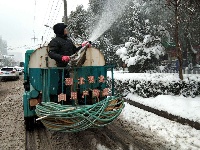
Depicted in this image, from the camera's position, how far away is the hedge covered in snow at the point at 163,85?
9.15 meters

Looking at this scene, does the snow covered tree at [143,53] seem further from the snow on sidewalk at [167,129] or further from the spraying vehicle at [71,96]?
the spraying vehicle at [71,96]

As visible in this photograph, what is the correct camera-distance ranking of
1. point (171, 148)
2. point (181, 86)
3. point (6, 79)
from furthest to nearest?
1. point (6, 79)
2. point (181, 86)
3. point (171, 148)

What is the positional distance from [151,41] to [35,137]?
15.6 meters

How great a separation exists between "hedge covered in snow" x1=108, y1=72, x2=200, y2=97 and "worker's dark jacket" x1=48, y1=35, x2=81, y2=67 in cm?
373

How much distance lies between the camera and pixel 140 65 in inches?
811

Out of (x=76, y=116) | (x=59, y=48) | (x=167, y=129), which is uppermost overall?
(x=59, y=48)

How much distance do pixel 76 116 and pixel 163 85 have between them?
600 cm

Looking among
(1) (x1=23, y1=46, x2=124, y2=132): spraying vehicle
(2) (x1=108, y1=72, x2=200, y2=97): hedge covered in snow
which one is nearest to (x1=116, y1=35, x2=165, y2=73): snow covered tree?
(2) (x1=108, y1=72, x2=200, y2=97): hedge covered in snow

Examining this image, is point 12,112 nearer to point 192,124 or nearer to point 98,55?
point 98,55

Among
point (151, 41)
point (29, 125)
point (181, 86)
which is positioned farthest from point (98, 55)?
point (151, 41)

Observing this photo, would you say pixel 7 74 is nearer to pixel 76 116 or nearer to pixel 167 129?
pixel 167 129

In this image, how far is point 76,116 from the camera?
471 cm

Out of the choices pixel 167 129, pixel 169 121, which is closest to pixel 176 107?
pixel 169 121

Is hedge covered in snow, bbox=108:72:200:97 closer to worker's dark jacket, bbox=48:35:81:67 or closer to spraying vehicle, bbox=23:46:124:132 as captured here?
spraying vehicle, bbox=23:46:124:132
